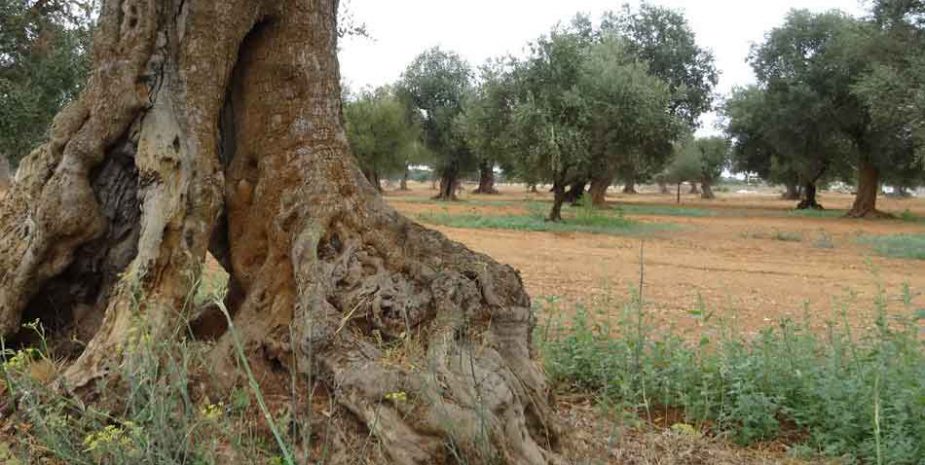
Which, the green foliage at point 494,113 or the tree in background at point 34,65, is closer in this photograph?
the tree in background at point 34,65

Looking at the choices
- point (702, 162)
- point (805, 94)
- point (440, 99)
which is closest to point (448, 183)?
point (440, 99)

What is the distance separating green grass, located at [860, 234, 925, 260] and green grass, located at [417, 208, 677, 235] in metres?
5.91

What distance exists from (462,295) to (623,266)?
34.5 feet

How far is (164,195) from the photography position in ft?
11.9

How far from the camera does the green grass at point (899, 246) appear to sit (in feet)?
57.1

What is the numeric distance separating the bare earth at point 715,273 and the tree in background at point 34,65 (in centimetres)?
877

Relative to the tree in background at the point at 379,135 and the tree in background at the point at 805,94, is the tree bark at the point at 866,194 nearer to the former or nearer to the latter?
the tree in background at the point at 805,94

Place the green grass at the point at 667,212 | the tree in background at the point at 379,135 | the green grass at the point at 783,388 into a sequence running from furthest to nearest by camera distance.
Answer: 1. the tree in background at the point at 379,135
2. the green grass at the point at 667,212
3. the green grass at the point at 783,388

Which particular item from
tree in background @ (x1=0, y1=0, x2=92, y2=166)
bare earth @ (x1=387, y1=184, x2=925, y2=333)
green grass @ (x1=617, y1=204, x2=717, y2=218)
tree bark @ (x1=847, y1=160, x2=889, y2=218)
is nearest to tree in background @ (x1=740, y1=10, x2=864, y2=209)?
tree bark @ (x1=847, y1=160, x2=889, y2=218)

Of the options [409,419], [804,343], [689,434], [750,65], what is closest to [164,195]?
[409,419]

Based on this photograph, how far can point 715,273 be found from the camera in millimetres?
13273

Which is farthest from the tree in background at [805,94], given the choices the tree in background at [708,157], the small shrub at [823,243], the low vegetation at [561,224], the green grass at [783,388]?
the tree in background at [708,157]

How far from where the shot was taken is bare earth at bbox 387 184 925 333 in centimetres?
886

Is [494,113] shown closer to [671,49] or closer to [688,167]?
[671,49]
